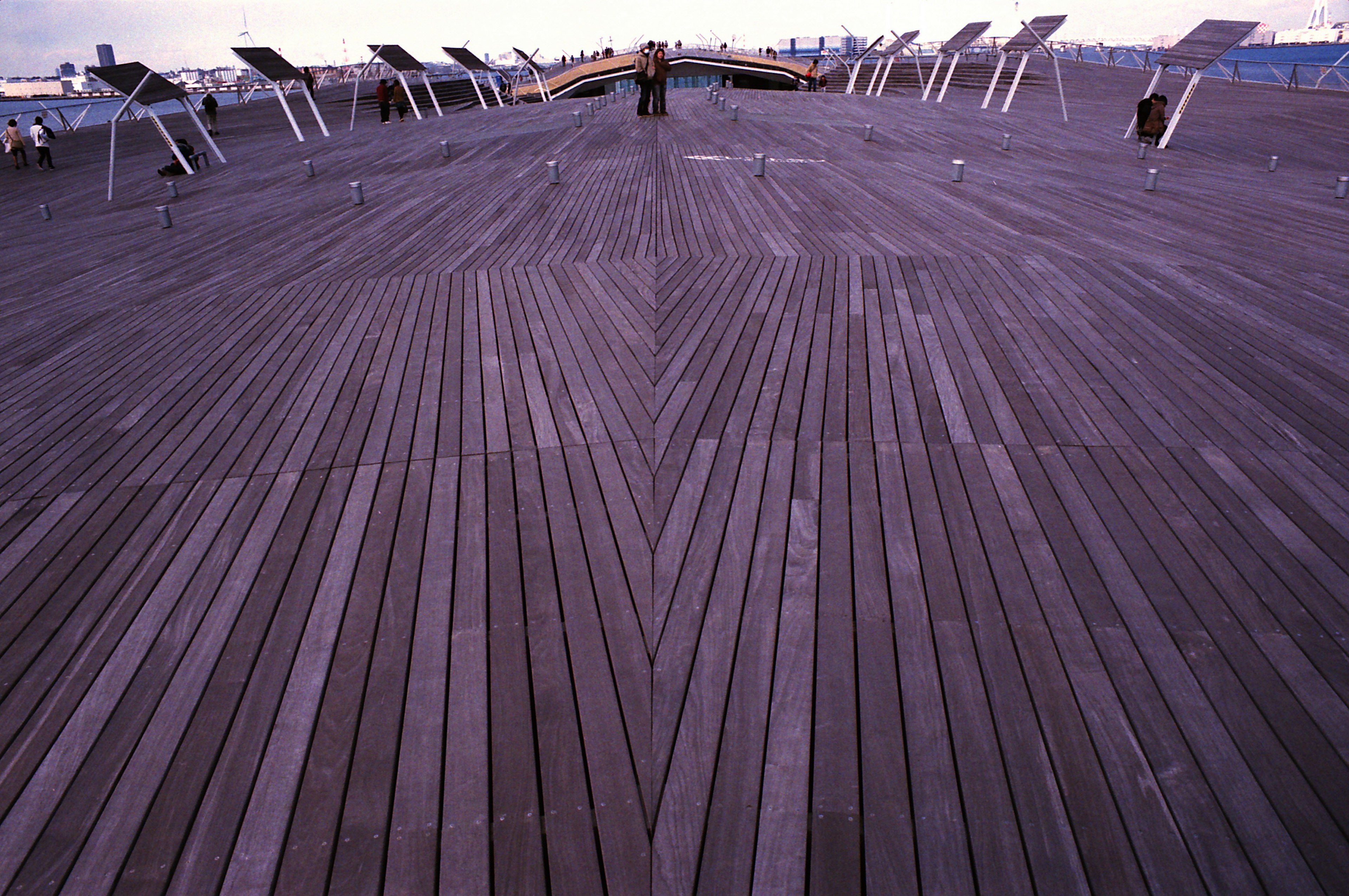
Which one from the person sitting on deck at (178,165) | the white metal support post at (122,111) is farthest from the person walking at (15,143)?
the white metal support post at (122,111)

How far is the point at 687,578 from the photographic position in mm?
3188

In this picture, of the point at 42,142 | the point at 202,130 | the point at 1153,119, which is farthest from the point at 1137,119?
the point at 42,142

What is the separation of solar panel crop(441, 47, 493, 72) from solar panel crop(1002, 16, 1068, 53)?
15.4 m

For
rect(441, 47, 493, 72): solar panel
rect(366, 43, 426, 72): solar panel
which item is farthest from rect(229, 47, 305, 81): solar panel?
rect(441, 47, 493, 72): solar panel

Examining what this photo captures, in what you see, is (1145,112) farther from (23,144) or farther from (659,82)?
(23,144)

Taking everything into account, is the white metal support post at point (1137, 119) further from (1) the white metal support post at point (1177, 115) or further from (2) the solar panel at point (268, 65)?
(2) the solar panel at point (268, 65)

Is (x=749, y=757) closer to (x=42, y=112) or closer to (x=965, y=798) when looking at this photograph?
(x=965, y=798)

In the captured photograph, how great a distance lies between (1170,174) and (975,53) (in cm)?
2257

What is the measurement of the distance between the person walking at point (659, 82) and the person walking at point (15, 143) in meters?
14.5

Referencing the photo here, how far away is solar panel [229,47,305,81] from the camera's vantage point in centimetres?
1858

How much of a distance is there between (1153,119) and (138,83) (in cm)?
1903

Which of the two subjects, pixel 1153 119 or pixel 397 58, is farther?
pixel 397 58

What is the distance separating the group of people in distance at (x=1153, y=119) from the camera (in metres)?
13.9

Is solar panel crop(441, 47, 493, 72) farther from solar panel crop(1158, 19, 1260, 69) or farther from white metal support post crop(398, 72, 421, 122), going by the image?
solar panel crop(1158, 19, 1260, 69)
